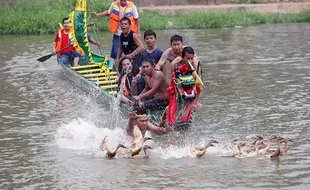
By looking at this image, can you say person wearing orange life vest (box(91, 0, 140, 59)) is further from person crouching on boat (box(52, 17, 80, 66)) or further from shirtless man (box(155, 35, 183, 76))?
shirtless man (box(155, 35, 183, 76))

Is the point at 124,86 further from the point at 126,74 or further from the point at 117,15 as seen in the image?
the point at 117,15

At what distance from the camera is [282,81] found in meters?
15.0

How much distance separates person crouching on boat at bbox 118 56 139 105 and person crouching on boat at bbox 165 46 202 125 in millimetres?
1377

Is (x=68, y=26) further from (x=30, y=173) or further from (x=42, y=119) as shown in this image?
(x=30, y=173)

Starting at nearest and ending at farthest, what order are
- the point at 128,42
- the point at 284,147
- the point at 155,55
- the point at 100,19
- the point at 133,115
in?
the point at 284,147
the point at 133,115
the point at 155,55
the point at 128,42
the point at 100,19

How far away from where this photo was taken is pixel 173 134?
10688mm

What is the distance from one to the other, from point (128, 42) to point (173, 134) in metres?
3.00

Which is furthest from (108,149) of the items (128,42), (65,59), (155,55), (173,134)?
(65,59)

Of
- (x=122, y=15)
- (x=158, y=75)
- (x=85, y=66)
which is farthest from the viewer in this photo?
(x=85, y=66)

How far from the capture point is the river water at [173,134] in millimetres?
8648

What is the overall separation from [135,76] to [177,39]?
1.28 metres

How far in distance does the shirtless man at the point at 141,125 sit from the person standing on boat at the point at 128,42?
8.72 feet

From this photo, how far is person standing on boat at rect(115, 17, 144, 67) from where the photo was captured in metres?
13.0

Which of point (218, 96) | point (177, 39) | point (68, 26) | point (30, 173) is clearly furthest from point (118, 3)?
point (30, 173)
